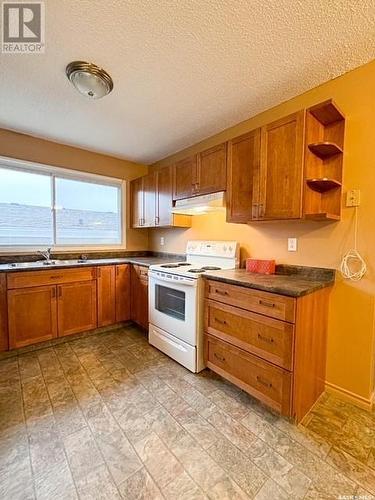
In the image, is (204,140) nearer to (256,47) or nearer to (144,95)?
(144,95)

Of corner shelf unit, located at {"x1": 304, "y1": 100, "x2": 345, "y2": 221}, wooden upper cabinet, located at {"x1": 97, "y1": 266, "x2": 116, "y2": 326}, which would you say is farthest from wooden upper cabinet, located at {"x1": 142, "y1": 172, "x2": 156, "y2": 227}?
corner shelf unit, located at {"x1": 304, "y1": 100, "x2": 345, "y2": 221}

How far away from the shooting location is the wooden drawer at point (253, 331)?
157 centimetres

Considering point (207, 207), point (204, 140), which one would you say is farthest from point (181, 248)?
point (204, 140)

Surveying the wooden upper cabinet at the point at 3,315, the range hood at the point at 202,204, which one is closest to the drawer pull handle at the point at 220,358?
the range hood at the point at 202,204

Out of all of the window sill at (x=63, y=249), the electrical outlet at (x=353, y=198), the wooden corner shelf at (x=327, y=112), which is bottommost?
the window sill at (x=63, y=249)

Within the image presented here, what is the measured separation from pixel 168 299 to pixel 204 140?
2033 millimetres

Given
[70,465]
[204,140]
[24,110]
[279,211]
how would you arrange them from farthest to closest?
[204,140] < [24,110] < [279,211] < [70,465]

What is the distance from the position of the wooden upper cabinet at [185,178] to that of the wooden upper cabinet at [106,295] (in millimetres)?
1300

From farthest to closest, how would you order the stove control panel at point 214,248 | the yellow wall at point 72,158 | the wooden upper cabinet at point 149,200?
the wooden upper cabinet at point 149,200 < the yellow wall at point 72,158 < the stove control panel at point 214,248

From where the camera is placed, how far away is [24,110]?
2.33 meters

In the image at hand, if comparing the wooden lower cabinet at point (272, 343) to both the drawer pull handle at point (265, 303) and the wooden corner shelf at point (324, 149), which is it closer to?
the drawer pull handle at point (265, 303)

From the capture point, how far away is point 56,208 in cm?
320

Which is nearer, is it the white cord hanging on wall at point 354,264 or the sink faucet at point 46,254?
the white cord hanging on wall at point 354,264

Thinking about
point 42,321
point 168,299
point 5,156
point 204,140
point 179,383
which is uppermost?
point 204,140
